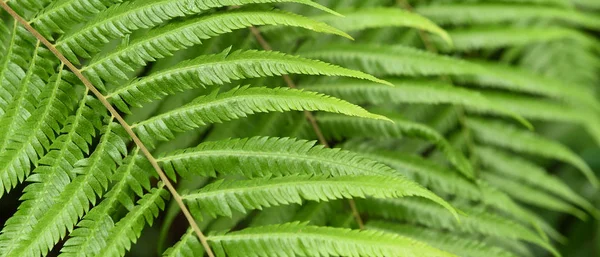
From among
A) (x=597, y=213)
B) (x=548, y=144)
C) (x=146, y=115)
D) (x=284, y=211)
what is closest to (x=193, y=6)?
(x=146, y=115)

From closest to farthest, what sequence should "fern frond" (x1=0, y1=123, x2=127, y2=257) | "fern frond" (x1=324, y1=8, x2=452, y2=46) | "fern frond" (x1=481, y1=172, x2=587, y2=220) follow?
"fern frond" (x1=0, y1=123, x2=127, y2=257) < "fern frond" (x1=324, y1=8, x2=452, y2=46) < "fern frond" (x1=481, y1=172, x2=587, y2=220)

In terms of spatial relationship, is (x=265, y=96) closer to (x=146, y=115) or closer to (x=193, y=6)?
(x=193, y=6)

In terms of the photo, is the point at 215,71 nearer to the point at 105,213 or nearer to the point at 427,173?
the point at 105,213

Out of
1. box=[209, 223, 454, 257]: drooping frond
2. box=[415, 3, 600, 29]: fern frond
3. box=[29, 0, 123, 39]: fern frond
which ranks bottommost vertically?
box=[209, 223, 454, 257]: drooping frond

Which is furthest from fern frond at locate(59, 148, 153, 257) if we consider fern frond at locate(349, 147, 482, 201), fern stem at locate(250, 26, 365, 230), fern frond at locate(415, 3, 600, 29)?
fern frond at locate(415, 3, 600, 29)

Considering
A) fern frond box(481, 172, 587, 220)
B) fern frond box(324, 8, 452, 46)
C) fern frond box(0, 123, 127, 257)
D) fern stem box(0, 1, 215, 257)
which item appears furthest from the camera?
fern frond box(481, 172, 587, 220)

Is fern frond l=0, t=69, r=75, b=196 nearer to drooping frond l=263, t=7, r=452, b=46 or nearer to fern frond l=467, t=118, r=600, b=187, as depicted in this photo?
drooping frond l=263, t=7, r=452, b=46

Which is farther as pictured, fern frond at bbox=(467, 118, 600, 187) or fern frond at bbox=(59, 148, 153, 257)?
fern frond at bbox=(467, 118, 600, 187)
